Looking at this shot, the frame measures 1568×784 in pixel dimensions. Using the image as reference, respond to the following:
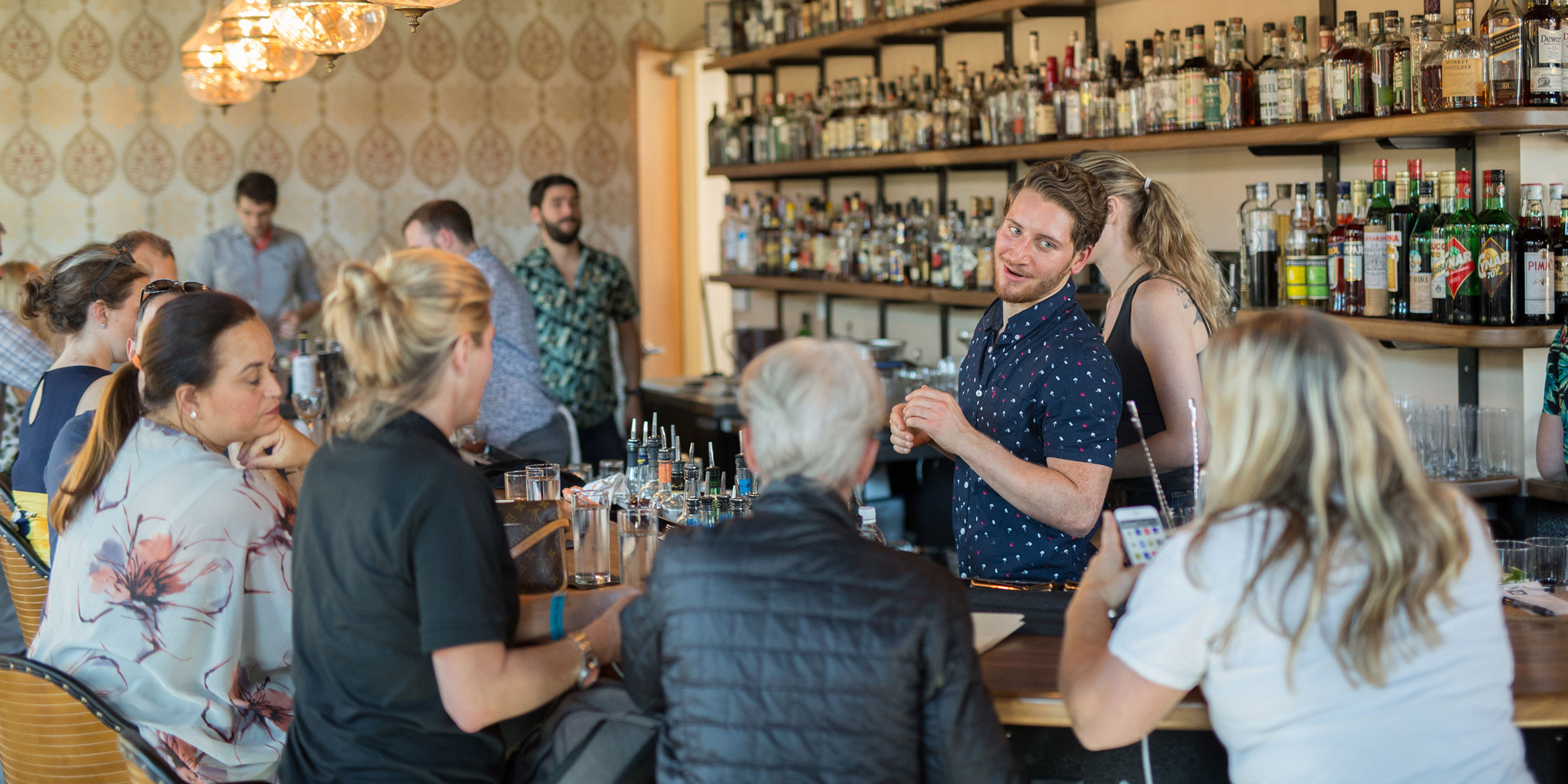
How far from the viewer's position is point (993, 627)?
6.59ft

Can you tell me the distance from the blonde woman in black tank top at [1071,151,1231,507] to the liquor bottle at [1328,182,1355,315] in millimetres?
388

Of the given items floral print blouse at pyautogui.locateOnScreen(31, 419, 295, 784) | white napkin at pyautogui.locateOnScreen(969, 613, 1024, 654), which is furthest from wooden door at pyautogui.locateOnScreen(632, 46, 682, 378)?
white napkin at pyautogui.locateOnScreen(969, 613, 1024, 654)

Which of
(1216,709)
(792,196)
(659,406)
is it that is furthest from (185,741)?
(792,196)

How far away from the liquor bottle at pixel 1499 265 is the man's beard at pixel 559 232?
11.0 ft

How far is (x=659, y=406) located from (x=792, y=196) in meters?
1.35

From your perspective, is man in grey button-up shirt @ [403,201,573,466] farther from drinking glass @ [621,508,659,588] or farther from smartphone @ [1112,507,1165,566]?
smartphone @ [1112,507,1165,566]

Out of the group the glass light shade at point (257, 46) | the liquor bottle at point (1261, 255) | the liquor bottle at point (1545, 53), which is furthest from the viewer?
the glass light shade at point (257, 46)

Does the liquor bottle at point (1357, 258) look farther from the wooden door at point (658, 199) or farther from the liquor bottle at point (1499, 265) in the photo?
the wooden door at point (658, 199)

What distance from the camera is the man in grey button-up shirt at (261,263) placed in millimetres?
6488

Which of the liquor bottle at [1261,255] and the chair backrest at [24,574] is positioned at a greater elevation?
the liquor bottle at [1261,255]

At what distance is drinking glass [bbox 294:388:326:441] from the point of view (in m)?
3.88

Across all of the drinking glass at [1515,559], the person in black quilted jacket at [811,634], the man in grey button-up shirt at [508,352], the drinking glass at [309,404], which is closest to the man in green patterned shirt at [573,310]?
the man in grey button-up shirt at [508,352]

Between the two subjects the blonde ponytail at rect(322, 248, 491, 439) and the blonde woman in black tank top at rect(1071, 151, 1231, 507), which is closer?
the blonde ponytail at rect(322, 248, 491, 439)

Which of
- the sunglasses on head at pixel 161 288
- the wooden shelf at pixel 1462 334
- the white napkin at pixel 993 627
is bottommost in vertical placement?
the white napkin at pixel 993 627
